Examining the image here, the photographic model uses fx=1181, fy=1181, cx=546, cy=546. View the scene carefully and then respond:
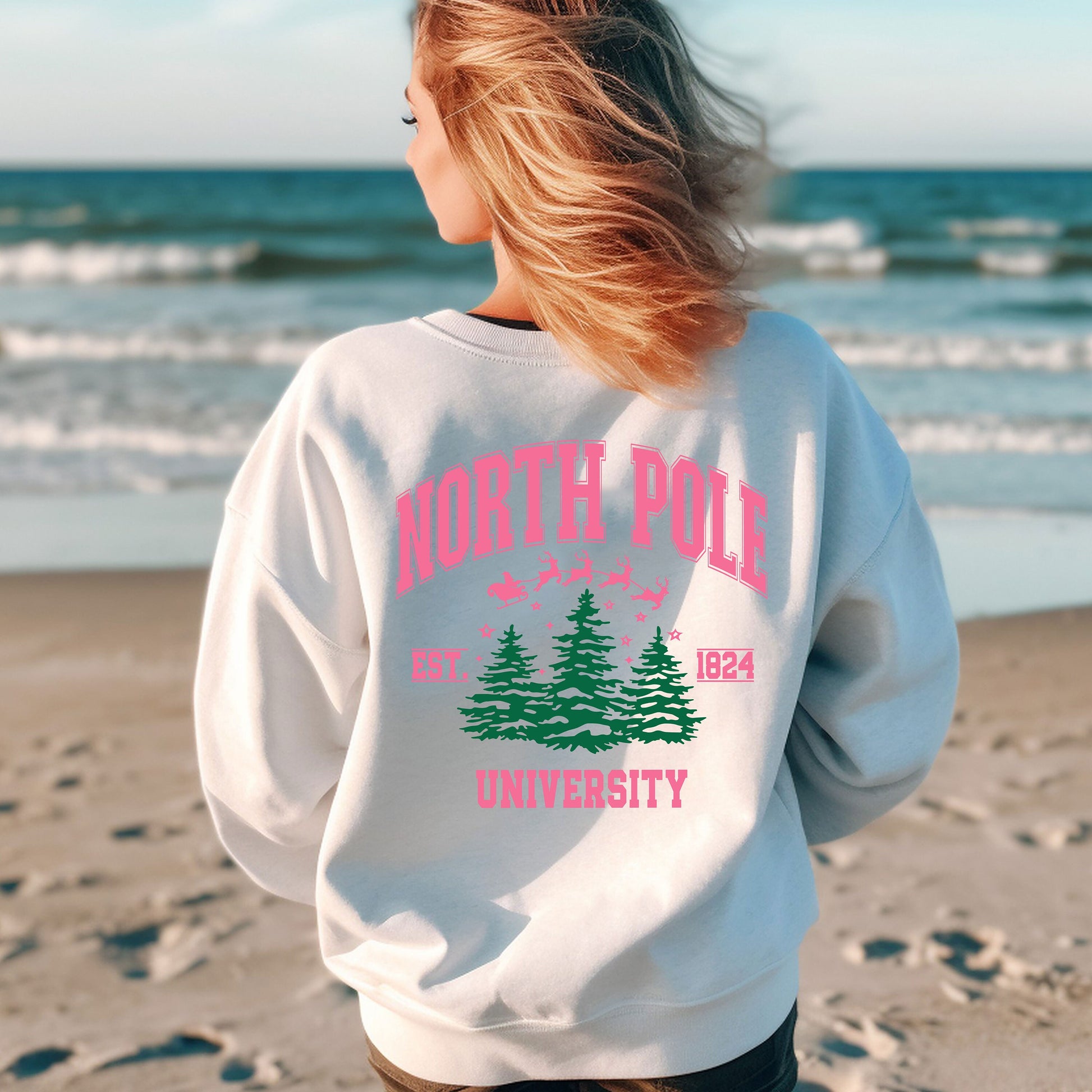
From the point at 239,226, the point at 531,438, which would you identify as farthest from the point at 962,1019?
the point at 239,226

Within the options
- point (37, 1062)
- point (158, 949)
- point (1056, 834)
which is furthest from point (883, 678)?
point (1056, 834)

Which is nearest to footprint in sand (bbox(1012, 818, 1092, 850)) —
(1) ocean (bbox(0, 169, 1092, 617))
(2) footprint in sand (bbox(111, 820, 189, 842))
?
(1) ocean (bbox(0, 169, 1092, 617))

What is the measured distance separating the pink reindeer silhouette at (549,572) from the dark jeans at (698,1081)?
0.53m

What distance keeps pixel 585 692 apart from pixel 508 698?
0.26ft

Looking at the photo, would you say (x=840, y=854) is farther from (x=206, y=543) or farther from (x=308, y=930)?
(x=206, y=543)

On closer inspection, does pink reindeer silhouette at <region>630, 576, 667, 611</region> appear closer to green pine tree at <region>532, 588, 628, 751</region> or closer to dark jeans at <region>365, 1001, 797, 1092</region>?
green pine tree at <region>532, 588, 628, 751</region>

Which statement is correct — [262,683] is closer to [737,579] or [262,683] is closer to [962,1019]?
[737,579]

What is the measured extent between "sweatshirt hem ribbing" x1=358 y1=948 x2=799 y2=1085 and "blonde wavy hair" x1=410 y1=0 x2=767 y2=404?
633mm

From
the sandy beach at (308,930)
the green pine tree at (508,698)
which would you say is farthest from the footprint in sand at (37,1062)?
the green pine tree at (508,698)

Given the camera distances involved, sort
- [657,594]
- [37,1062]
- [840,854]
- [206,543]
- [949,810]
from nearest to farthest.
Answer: [657,594] → [37,1062] → [840,854] → [949,810] → [206,543]

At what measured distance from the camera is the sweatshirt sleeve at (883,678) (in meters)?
1.22

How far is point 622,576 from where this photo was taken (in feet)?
3.89

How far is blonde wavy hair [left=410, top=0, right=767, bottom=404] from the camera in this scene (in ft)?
3.57

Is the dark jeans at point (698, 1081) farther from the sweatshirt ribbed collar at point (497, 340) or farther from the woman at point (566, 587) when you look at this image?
the sweatshirt ribbed collar at point (497, 340)
